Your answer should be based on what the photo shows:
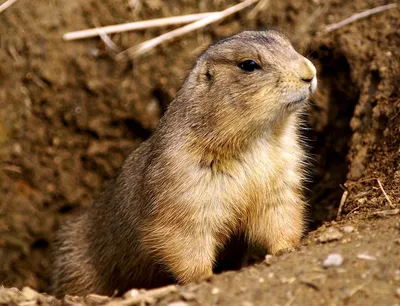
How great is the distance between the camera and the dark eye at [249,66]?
479 cm

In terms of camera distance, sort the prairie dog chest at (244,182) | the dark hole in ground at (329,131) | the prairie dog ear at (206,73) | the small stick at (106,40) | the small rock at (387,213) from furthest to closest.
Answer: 1. the small stick at (106,40)
2. the dark hole in ground at (329,131)
3. the prairie dog ear at (206,73)
4. the prairie dog chest at (244,182)
5. the small rock at (387,213)

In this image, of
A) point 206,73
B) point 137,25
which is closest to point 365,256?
point 206,73

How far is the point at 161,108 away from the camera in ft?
26.7

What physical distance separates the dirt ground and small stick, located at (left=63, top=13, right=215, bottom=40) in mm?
99

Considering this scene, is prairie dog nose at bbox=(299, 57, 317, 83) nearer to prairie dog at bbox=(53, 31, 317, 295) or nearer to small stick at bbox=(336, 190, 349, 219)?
prairie dog at bbox=(53, 31, 317, 295)

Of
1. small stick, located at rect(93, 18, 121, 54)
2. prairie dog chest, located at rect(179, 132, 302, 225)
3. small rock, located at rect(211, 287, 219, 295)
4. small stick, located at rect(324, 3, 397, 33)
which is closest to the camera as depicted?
small rock, located at rect(211, 287, 219, 295)

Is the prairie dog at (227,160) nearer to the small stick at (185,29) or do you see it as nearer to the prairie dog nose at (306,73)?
the prairie dog nose at (306,73)

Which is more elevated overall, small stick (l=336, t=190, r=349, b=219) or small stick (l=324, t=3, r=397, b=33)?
small stick (l=324, t=3, r=397, b=33)

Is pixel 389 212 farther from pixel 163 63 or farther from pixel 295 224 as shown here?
pixel 163 63

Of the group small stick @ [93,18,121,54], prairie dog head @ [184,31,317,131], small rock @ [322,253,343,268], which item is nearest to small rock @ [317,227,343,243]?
small rock @ [322,253,343,268]

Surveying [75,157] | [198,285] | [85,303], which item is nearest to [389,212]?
[198,285]

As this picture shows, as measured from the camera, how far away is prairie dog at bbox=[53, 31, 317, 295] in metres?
4.72

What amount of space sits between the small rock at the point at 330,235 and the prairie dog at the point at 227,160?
0.33 meters

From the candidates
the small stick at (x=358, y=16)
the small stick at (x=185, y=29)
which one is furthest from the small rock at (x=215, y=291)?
the small stick at (x=185, y=29)
